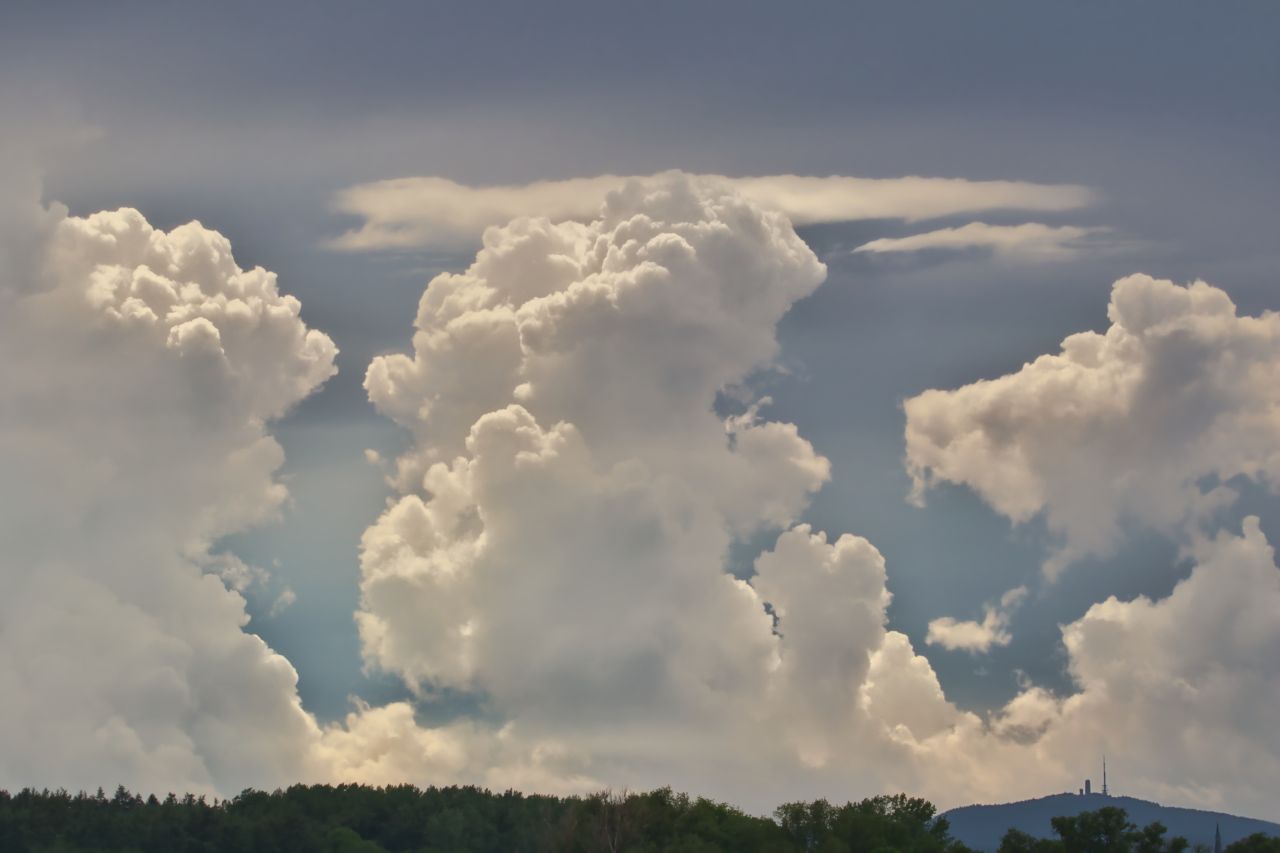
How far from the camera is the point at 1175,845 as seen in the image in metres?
197

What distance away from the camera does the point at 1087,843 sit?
199375mm

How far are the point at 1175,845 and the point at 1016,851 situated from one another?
620 inches

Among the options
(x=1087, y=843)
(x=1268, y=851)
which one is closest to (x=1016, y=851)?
(x=1087, y=843)

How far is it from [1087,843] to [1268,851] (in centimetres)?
1807

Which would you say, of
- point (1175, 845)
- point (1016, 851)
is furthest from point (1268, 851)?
point (1016, 851)

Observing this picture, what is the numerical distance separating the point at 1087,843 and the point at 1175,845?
28.3 feet

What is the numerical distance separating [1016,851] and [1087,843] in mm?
7229

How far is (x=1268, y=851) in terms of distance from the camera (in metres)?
190

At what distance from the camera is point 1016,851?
19950cm

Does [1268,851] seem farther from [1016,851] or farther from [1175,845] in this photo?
[1016,851]

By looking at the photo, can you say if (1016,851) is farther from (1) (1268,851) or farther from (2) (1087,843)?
(1) (1268,851)

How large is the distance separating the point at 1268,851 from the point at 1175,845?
10.3 metres
